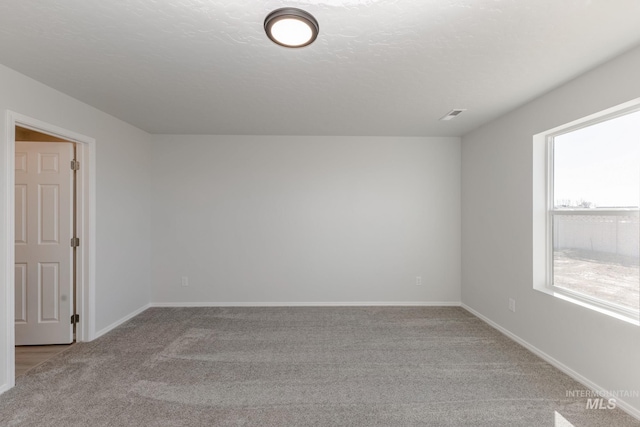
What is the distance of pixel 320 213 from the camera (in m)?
4.54

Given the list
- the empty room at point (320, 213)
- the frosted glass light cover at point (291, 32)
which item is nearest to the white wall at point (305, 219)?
the empty room at point (320, 213)

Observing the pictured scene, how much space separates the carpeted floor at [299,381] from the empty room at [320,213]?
0.08 ft

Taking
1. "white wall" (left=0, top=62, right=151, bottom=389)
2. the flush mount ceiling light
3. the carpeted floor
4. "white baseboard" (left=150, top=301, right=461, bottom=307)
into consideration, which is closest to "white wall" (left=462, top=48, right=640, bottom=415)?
the carpeted floor

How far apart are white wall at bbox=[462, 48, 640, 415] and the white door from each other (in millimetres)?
4766

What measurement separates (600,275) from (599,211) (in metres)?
0.52

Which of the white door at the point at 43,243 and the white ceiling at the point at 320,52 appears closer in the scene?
the white ceiling at the point at 320,52

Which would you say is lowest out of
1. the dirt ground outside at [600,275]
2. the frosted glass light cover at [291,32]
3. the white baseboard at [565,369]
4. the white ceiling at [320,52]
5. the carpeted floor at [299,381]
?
the carpeted floor at [299,381]

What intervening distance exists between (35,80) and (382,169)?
3.93 m

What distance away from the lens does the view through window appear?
2.21m

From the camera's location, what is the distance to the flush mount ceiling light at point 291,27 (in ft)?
5.41

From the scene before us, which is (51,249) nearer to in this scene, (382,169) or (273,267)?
(273,267)

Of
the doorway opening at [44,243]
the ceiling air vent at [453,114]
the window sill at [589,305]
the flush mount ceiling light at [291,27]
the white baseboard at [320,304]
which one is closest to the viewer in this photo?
the flush mount ceiling light at [291,27]

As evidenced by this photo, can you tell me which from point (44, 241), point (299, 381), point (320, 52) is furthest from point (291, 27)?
point (44, 241)

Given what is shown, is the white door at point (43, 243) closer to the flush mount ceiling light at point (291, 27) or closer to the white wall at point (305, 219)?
the white wall at point (305, 219)
